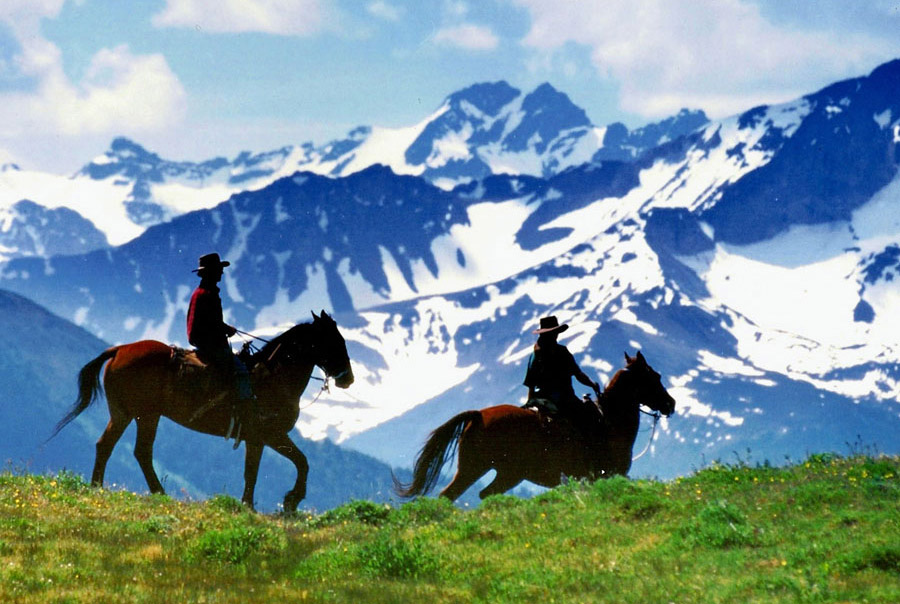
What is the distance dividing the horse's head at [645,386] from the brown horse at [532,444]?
0.8 inches

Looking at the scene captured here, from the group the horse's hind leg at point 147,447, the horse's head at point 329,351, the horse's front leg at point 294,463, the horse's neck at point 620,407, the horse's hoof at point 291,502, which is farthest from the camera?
the horse's neck at point 620,407

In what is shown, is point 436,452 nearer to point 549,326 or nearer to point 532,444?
point 532,444

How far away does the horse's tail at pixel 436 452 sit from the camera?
2217cm

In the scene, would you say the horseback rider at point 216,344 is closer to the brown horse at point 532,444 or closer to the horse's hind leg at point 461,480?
the brown horse at point 532,444

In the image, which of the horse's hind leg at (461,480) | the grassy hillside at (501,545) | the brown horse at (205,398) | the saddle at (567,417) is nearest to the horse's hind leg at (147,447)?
the brown horse at (205,398)

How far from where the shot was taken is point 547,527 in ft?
53.7

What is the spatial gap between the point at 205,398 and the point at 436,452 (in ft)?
14.2

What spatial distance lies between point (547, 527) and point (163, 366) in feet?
27.3

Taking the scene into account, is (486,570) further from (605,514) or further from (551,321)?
(551,321)

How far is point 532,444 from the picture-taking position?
22625 millimetres

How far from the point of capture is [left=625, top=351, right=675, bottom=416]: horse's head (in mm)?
23625

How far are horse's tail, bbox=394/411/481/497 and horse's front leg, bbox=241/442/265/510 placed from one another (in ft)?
8.77

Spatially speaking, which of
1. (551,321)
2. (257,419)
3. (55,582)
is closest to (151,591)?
(55,582)

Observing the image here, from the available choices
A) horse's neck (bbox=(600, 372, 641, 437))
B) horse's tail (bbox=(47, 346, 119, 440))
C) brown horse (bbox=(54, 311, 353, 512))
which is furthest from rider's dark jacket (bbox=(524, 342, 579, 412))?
horse's tail (bbox=(47, 346, 119, 440))
